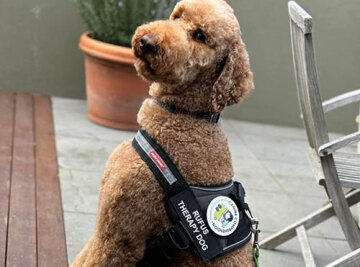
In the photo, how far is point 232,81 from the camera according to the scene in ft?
6.10

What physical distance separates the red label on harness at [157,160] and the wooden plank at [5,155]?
1.18 metres

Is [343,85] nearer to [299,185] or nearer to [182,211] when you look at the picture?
[299,185]

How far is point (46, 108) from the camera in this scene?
528 cm

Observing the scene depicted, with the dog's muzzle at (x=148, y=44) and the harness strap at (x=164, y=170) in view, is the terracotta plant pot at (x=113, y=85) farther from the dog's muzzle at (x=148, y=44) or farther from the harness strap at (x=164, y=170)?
the dog's muzzle at (x=148, y=44)

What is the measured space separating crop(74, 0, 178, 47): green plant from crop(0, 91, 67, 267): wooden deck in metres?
0.87

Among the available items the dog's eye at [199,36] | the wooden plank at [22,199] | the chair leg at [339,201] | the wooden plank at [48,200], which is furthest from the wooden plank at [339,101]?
the wooden plank at [22,199]

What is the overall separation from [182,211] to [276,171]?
2858 mm

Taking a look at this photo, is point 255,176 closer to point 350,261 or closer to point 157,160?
point 350,261

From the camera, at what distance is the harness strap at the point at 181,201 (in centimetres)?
186

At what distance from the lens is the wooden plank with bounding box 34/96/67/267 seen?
2852mm

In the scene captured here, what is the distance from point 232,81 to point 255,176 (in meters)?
2.63

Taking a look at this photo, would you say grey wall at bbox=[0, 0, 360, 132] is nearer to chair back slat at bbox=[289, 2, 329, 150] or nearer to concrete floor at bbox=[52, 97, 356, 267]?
concrete floor at bbox=[52, 97, 356, 267]

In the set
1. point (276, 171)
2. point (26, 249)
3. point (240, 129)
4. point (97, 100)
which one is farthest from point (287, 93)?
point (26, 249)

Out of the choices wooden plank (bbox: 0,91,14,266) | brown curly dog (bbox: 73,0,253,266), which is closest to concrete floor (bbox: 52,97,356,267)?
wooden plank (bbox: 0,91,14,266)
